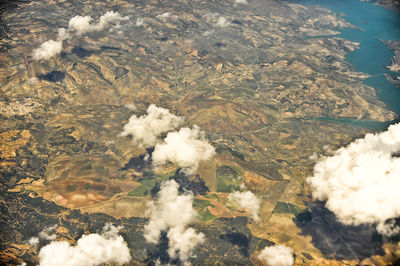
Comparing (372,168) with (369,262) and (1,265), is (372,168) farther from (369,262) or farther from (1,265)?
(1,265)

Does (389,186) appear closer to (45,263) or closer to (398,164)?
(398,164)

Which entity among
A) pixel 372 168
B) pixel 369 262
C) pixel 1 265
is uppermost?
pixel 372 168

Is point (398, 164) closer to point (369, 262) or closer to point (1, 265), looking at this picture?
point (369, 262)

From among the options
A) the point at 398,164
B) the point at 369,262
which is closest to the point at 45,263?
the point at 369,262

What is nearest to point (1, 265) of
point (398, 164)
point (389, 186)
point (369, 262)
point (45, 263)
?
point (45, 263)

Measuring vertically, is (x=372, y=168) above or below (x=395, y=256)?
above

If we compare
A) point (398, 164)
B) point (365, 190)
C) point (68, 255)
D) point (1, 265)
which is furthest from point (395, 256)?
point (1, 265)

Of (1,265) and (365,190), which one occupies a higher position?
(365,190)

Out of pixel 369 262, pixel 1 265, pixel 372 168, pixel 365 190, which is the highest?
pixel 372 168
